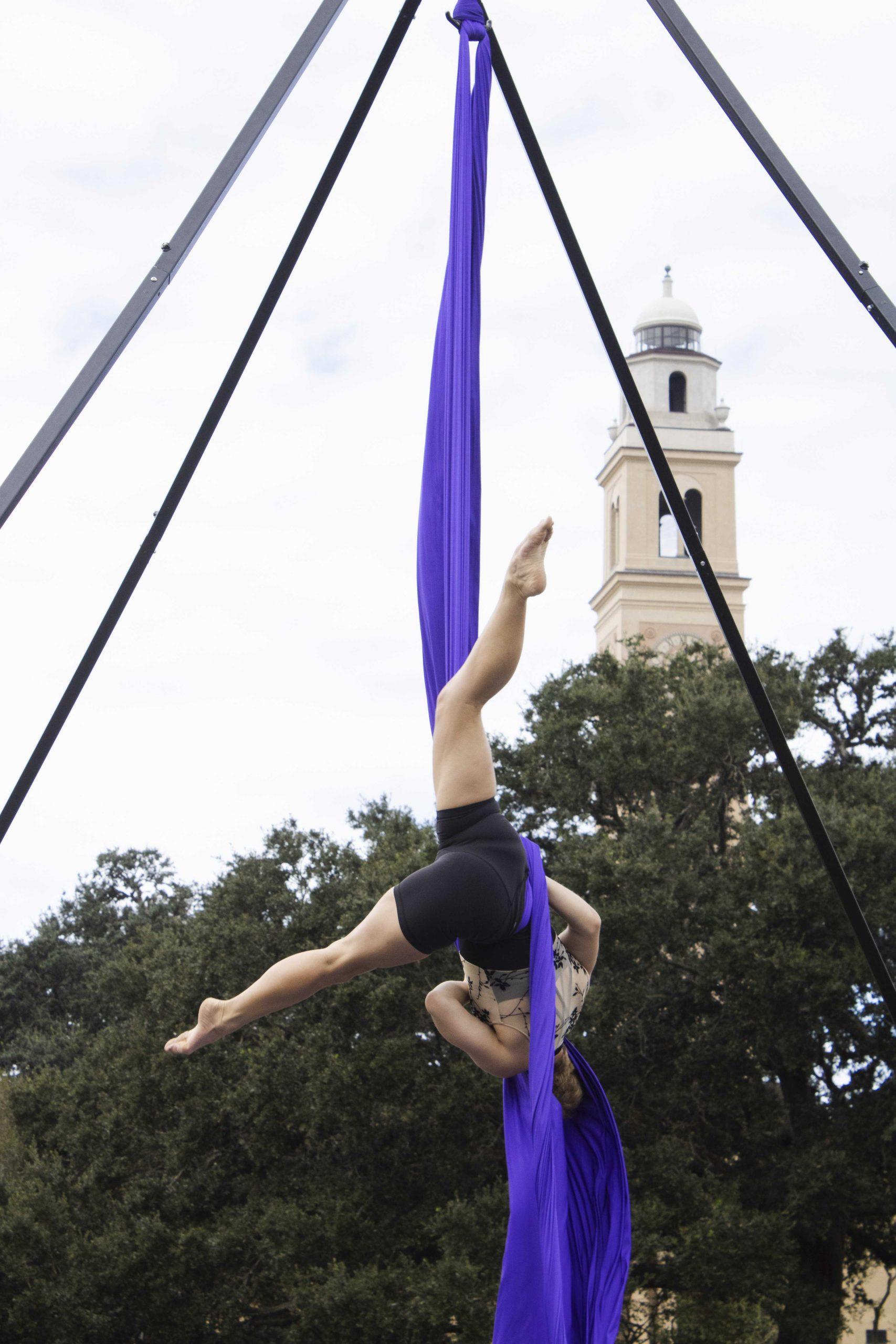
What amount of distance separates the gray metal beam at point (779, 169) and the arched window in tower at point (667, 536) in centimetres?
2029

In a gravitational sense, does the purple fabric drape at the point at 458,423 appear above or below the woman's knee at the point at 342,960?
above

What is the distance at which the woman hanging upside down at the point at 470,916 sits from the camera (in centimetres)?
368

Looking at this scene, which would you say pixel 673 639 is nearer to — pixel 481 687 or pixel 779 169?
pixel 779 169

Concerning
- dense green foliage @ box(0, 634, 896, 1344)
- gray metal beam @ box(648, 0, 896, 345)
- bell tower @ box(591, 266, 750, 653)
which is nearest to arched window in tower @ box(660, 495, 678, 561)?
bell tower @ box(591, 266, 750, 653)

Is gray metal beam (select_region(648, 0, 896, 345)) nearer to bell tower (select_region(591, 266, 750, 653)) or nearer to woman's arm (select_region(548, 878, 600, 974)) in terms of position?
woman's arm (select_region(548, 878, 600, 974))

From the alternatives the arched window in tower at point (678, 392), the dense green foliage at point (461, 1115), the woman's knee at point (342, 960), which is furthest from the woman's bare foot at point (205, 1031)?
the arched window in tower at point (678, 392)

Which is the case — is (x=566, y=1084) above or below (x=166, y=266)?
below

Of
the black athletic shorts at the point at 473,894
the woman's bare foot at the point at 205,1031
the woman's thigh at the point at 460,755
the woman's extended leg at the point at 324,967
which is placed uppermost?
the woman's thigh at the point at 460,755

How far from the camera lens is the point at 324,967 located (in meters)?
3.69

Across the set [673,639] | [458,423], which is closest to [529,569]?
[458,423]

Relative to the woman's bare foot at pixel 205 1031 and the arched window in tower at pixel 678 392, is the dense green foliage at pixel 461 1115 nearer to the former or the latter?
the woman's bare foot at pixel 205 1031

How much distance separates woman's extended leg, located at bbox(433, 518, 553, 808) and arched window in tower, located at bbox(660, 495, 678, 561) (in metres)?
21.2

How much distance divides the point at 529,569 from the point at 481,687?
349 millimetres

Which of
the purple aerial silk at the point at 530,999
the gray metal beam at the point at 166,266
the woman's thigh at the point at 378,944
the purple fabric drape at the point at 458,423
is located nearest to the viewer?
the purple aerial silk at the point at 530,999
